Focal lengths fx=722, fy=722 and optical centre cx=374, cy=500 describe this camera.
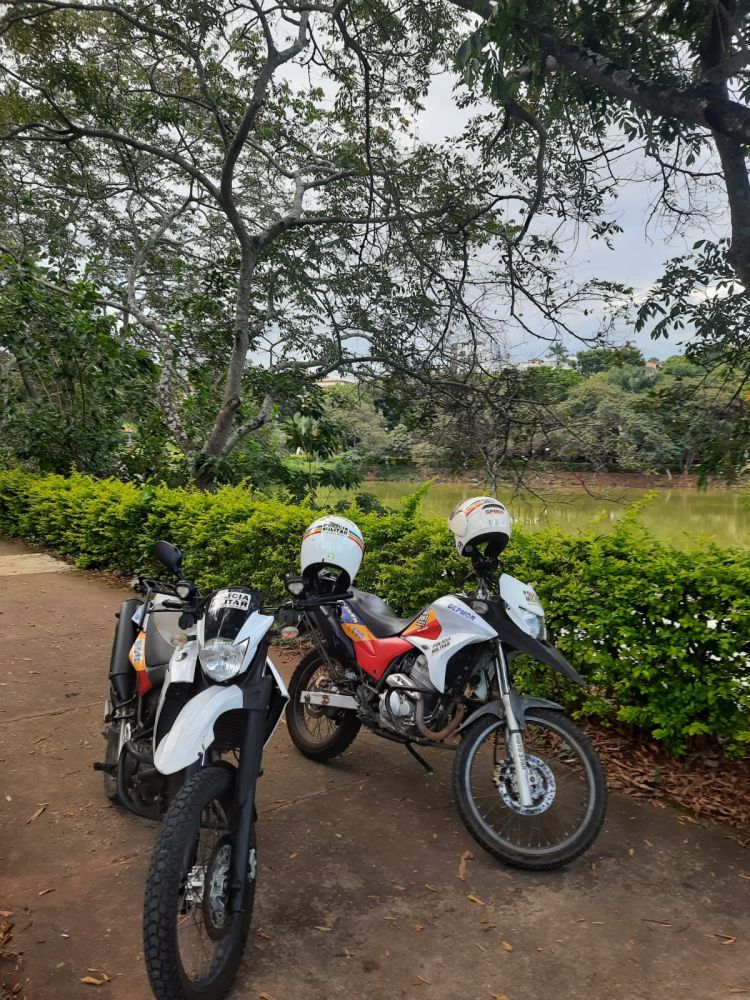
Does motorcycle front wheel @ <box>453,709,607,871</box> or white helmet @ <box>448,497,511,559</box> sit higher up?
A: white helmet @ <box>448,497,511,559</box>

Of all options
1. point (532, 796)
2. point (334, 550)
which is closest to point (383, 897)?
point (532, 796)

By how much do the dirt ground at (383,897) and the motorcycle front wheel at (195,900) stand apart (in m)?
0.16

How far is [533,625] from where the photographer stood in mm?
2945

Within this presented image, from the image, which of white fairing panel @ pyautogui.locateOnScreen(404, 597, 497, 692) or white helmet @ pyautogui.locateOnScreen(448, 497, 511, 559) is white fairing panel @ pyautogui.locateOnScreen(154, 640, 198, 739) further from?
white helmet @ pyautogui.locateOnScreen(448, 497, 511, 559)

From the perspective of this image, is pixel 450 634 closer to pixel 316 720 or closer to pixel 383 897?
pixel 383 897

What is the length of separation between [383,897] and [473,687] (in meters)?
0.90

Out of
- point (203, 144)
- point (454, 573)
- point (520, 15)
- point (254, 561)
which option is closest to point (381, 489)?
point (203, 144)

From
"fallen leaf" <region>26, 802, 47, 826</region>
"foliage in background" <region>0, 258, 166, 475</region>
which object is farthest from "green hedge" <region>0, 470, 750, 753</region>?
"foliage in background" <region>0, 258, 166, 475</region>

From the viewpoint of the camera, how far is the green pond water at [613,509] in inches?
171

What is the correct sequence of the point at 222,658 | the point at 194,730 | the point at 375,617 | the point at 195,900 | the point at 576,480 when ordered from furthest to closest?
the point at 576,480 < the point at 375,617 < the point at 222,658 < the point at 194,730 < the point at 195,900

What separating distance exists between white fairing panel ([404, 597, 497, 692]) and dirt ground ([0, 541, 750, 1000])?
2.40 feet

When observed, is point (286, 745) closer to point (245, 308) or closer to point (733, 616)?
point (733, 616)

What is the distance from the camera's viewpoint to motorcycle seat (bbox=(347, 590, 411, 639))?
11.0ft

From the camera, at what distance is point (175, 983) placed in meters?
1.90
